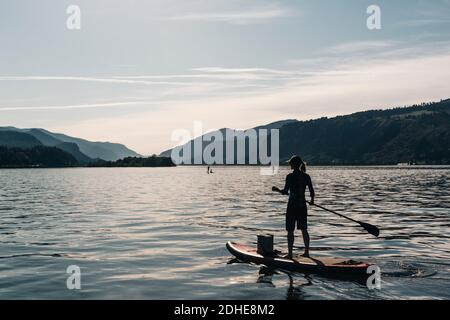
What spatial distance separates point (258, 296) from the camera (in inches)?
516

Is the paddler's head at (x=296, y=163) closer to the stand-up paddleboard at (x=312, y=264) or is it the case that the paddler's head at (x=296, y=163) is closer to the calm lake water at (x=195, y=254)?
the stand-up paddleboard at (x=312, y=264)

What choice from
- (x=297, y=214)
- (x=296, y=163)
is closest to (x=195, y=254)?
(x=297, y=214)

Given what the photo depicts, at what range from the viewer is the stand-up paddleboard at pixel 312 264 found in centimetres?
1488

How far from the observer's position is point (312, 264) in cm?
1558

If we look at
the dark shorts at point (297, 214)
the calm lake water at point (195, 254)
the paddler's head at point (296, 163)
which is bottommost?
the calm lake water at point (195, 254)

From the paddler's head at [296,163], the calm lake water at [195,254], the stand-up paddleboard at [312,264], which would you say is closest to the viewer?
the calm lake water at [195,254]

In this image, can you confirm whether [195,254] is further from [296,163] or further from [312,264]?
[296,163]

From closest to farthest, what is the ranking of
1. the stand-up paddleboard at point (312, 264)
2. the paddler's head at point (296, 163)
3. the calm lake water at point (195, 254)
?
the calm lake water at point (195, 254), the stand-up paddleboard at point (312, 264), the paddler's head at point (296, 163)

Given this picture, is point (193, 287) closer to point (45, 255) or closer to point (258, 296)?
point (258, 296)

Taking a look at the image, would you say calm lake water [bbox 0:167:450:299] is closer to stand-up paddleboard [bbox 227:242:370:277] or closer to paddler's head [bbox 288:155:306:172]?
stand-up paddleboard [bbox 227:242:370:277]

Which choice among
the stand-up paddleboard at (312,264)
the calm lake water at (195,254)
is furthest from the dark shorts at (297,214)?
the calm lake water at (195,254)
